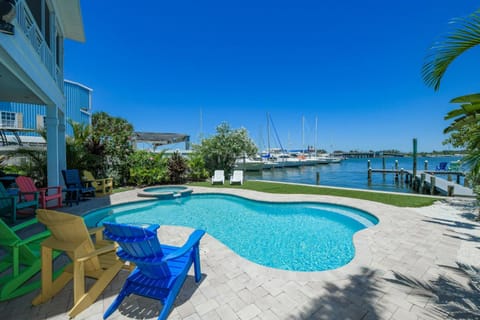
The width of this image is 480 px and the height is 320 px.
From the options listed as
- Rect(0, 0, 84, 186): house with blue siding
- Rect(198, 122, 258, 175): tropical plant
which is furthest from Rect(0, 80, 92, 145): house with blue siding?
Rect(198, 122, 258, 175): tropical plant

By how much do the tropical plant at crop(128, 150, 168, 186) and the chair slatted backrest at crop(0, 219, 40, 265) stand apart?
10297 millimetres

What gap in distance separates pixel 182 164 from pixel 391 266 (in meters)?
12.7

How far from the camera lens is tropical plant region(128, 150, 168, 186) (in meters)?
12.4

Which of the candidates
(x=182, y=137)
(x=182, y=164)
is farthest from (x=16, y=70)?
(x=182, y=137)

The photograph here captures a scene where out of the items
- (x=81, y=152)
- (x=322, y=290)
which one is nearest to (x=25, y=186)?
(x=81, y=152)

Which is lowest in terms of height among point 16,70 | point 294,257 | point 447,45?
point 294,257

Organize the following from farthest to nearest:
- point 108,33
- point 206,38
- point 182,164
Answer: point 206,38, point 182,164, point 108,33

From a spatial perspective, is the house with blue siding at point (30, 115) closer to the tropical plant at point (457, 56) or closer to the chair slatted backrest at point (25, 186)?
the chair slatted backrest at point (25, 186)

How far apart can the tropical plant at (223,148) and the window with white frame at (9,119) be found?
1269 centimetres

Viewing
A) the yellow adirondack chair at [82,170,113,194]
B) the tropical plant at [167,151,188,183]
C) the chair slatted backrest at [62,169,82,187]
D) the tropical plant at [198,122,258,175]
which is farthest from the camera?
the tropical plant at [198,122,258,175]

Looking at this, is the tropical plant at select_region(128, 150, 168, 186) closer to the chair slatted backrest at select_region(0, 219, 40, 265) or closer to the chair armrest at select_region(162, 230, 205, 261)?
the chair slatted backrest at select_region(0, 219, 40, 265)

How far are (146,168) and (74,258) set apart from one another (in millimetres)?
11407

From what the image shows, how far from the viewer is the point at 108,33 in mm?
12695

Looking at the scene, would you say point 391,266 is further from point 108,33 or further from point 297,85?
point 297,85
